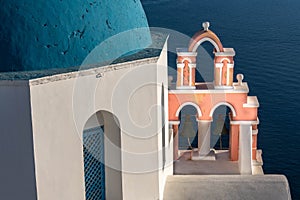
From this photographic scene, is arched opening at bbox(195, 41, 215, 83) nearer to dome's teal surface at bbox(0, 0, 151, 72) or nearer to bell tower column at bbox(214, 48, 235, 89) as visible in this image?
bell tower column at bbox(214, 48, 235, 89)

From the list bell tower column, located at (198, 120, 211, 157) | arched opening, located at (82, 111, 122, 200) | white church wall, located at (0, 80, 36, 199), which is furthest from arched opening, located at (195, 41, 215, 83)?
white church wall, located at (0, 80, 36, 199)

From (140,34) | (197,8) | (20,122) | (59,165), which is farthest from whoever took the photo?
(197,8)

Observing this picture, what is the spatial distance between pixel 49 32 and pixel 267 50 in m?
27.4

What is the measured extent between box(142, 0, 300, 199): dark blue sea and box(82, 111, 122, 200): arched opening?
44.1 feet

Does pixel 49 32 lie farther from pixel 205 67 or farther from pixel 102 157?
pixel 205 67

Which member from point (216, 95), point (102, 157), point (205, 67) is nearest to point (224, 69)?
point (216, 95)

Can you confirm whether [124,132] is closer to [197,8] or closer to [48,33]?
[48,33]

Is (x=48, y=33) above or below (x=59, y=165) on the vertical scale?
above

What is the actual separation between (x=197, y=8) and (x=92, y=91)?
42.3 m

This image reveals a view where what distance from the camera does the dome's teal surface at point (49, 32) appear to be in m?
3.97

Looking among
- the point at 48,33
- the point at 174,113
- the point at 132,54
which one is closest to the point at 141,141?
the point at 132,54

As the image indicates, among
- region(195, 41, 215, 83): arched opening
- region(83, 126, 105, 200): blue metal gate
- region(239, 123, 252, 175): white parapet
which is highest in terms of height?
region(195, 41, 215, 83): arched opening

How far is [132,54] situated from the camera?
4734mm

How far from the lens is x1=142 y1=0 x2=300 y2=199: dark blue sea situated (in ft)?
63.1
